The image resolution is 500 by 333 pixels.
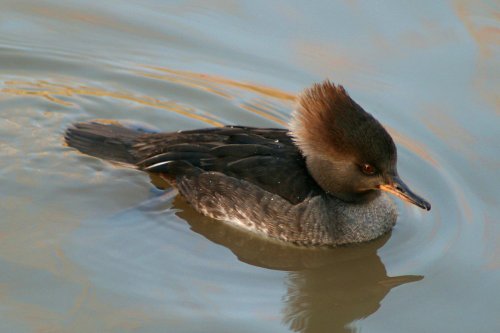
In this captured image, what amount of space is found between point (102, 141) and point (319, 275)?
2700 millimetres

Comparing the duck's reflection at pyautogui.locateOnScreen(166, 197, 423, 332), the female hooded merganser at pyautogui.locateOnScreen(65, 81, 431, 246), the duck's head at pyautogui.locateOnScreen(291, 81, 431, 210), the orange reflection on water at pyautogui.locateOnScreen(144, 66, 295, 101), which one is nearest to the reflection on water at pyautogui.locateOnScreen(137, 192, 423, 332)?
the duck's reflection at pyautogui.locateOnScreen(166, 197, 423, 332)

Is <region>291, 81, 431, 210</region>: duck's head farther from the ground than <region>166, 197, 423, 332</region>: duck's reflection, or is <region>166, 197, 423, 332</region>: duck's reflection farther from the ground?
<region>291, 81, 431, 210</region>: duck's head

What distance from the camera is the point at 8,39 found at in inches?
444

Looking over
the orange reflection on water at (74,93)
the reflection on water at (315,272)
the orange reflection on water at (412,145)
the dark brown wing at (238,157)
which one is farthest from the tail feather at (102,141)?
the orange reflection on water at (412,145)

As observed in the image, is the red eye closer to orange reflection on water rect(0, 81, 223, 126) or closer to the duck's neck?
the duck's neck

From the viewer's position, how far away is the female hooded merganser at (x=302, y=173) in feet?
28.3

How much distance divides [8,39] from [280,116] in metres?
3.43

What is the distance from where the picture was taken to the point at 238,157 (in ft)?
29.6

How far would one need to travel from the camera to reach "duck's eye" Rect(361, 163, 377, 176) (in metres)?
8.71

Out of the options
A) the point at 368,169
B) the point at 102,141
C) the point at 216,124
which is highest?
the point at 368,169

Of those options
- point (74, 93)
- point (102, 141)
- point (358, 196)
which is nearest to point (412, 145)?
point (358, 196)

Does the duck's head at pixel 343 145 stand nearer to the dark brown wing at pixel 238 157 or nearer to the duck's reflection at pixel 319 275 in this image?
the dark brown wing at pixel 238 157

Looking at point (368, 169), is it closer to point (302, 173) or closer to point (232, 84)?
point (302, 173)

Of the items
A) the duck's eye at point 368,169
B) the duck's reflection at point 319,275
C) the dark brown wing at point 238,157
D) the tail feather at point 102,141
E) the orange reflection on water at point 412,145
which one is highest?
the orange reflection on water at point 412,145
